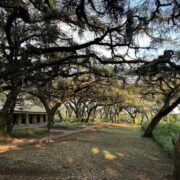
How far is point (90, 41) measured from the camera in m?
10.3

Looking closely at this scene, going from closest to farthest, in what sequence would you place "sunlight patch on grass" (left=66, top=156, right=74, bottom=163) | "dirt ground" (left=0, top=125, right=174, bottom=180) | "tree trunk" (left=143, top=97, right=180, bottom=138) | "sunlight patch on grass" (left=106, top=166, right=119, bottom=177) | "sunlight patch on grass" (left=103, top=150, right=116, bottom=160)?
"dirt ground" (left=0, top=125, right=174, bottom=180)
"sunlight patch on grass" (left=106, top=166, right=119, bottom=177)
"sunlight patch on grass" (left=66, top=156, right=74, bottom=163)
"sunlight patch on grass" (left=103, top=150, right=116, bottom=160)
"tree trunk" (left=143, top=97, right=180, bottom=138)

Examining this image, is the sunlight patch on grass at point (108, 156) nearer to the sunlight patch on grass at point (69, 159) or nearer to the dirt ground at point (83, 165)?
the dirt ground at point (83, 165)

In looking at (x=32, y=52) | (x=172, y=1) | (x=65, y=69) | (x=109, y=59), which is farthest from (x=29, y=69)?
(x=65, y=69)

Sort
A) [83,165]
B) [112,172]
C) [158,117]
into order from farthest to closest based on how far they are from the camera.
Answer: [158,117] → [83,165] → [112,172]

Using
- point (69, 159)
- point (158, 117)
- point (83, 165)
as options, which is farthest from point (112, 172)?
point (158, 117)

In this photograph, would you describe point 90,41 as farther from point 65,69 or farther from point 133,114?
point 133,114

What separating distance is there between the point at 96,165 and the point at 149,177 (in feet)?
6.95

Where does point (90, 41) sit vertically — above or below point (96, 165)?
above

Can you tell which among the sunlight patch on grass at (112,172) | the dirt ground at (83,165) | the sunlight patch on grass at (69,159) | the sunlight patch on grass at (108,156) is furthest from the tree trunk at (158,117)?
the sunlight patch on grass at (112,172)

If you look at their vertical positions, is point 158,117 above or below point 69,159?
above

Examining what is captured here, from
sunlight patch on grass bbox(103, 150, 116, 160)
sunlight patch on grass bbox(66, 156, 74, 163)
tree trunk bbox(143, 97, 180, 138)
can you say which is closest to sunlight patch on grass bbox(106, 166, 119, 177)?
sunlight patch on grass bbox(66, 156, 74, 163)

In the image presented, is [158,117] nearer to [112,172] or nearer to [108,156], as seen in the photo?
[108,156]

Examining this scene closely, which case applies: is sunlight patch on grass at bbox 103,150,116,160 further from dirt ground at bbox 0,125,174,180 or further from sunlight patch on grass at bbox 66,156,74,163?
sunlight patch on grass at bbox 66,156,74,163

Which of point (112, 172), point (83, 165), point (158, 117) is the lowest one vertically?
point (112, 172)
